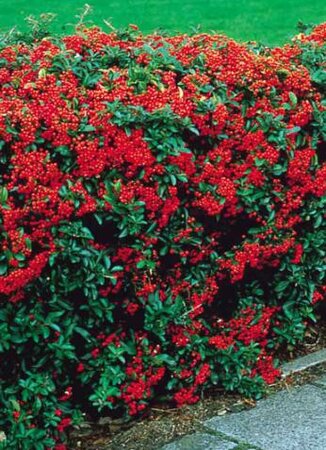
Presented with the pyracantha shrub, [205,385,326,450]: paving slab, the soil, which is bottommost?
the soil

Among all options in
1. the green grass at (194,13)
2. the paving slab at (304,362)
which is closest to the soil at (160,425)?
the paving slab at (304,362)

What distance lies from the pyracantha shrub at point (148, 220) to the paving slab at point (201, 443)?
278mm

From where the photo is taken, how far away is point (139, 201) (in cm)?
367

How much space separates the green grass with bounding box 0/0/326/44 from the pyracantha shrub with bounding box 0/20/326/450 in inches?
332

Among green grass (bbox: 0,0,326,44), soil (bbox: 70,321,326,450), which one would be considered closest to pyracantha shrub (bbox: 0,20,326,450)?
soil (bbox: 70,321,326,450)

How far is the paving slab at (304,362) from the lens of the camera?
14.6 feet

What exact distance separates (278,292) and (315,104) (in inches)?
33.7

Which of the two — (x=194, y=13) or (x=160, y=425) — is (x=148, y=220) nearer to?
(x=160, y=425)

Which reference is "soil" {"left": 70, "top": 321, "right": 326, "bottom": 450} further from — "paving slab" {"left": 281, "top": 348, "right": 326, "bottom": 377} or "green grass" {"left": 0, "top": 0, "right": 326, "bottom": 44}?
"green grass" {"left": 0, "top": 0, "right": 326, "bottom": 44}

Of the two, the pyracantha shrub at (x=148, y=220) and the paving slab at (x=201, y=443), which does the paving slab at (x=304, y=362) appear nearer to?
the pyracantha shrub at (x=148, y=220)

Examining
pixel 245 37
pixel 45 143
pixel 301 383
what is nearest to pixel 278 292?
pixel 301 383

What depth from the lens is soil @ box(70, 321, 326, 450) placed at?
3.85m

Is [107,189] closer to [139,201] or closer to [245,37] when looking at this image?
[139,201]

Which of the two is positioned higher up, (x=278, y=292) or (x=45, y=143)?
(x=45, y=143)
